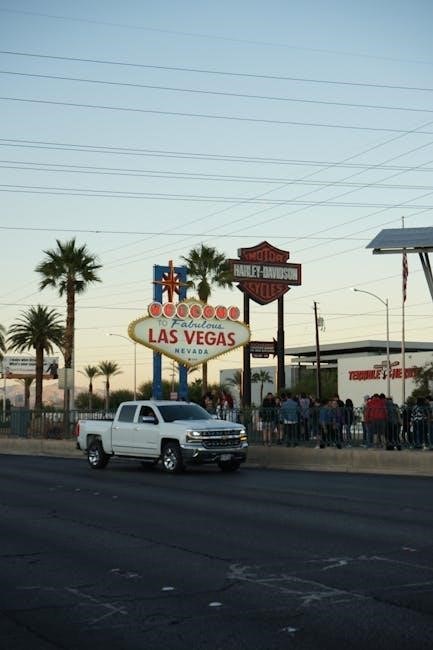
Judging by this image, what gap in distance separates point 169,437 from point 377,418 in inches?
224

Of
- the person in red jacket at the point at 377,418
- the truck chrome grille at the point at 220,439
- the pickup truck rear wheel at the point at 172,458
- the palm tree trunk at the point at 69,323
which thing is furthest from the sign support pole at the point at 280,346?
the pickup truck rear wheel at the point at 172,458

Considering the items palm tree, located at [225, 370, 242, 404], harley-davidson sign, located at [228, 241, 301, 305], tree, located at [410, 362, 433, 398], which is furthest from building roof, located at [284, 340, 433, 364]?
harley-davidson sign, located at [228, 241, 301, 305]

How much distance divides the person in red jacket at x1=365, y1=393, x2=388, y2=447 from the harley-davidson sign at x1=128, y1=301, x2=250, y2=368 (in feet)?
49.9

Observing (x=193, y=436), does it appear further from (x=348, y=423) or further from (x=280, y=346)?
(x=280, y=346)

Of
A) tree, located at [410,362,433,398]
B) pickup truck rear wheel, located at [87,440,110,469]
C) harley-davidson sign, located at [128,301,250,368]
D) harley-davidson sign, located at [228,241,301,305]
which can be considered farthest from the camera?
tree, located at [410,362,433,398]

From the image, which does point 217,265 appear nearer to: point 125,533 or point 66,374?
point 66,374

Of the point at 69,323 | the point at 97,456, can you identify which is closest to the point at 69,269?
the point at 69,323

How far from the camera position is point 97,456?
2795cm

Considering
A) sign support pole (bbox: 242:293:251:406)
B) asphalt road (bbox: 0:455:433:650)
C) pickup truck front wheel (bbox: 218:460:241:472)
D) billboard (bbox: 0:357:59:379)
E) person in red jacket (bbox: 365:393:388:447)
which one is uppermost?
billboard (bbox: 0:357:59:379)

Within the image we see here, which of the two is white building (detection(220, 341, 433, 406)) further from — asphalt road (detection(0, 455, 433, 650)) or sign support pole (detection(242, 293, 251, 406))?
asphalt road (detection(0, 455, 433, 650))

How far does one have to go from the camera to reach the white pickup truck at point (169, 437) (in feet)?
83.0

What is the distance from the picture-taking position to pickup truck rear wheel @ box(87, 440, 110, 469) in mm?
27828

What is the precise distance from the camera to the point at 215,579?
32.3 ft

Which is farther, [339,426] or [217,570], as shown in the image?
[339,426]
